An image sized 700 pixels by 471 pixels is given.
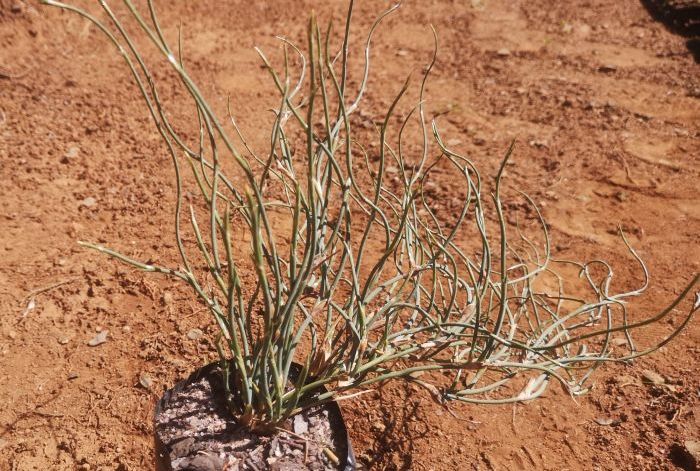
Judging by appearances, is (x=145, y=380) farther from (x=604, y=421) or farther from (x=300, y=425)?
(x=604, y=421)

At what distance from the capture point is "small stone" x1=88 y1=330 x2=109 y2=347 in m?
1.85

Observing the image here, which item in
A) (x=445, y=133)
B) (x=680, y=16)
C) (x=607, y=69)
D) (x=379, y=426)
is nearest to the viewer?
(x=379, y=426)

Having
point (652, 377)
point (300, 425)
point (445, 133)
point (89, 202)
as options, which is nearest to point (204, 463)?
point (300, 425)

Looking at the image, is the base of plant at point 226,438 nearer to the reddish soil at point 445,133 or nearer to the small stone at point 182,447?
the small stone at point 182,447

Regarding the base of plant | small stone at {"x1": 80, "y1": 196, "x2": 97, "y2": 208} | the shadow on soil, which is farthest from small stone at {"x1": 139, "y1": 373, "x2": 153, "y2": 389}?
the shadow on soil

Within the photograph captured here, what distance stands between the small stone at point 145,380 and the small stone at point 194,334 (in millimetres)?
173

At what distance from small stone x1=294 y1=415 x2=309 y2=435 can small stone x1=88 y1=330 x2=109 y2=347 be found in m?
0.84

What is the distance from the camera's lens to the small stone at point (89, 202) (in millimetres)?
2412

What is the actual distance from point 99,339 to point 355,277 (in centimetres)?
107

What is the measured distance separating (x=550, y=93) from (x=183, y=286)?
246 centimetres

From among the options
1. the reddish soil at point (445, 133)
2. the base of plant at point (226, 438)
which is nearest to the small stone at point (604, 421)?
the reddish soil at point (445, 133)

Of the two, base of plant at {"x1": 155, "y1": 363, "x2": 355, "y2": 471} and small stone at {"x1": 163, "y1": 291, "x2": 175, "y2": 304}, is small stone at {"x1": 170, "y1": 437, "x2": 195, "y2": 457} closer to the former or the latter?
base of plant at {"x1": 155, "y1": 363, "x2": 355, "y2": 471}

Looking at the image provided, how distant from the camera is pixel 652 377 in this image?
1.89m

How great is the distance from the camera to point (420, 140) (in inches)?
121
